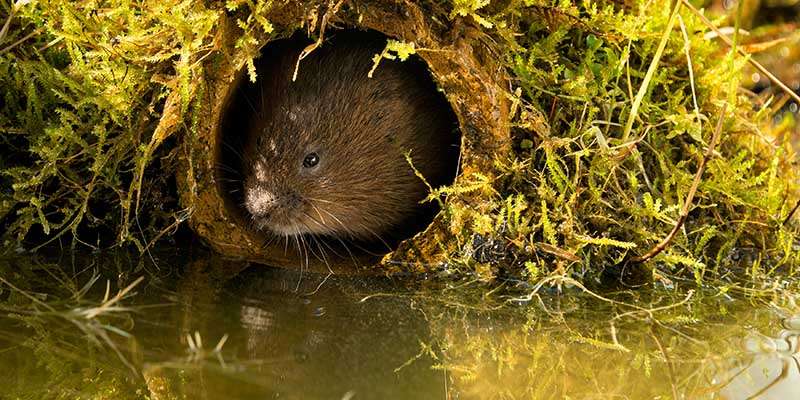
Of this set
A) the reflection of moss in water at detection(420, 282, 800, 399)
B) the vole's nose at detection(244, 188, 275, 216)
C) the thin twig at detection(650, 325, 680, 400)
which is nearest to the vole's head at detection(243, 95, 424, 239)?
the vole's nose at detection(244, 188, 275, 216)

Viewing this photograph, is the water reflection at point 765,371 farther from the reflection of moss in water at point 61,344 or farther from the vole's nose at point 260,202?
the vole's nose at point 260,202

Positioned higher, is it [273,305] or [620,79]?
[620,79]

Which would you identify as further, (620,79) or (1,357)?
(620,79)

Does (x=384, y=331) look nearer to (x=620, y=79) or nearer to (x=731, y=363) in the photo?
(x=731, y=363)

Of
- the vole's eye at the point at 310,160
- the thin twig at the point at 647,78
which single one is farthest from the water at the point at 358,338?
the thin twig at the point at 647,78

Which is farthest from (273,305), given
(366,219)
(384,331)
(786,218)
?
(786,218)

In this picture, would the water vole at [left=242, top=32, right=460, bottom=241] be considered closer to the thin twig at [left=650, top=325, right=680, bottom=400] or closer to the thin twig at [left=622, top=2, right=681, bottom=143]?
the thin twig at [left=622, top=2, right=681, bottom=143]

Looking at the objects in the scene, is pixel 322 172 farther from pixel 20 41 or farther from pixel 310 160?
pixel 20 41
